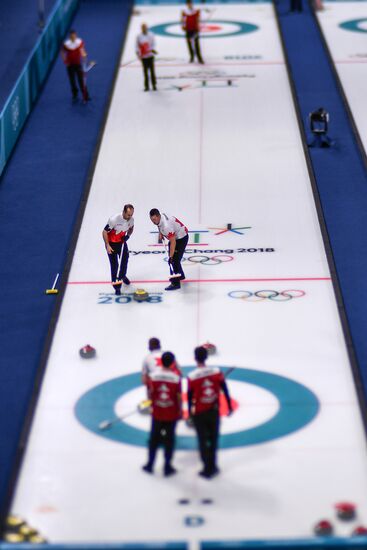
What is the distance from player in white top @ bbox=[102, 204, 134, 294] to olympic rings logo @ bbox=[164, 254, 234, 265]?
1371 mm

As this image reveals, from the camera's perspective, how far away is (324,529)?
1120 cm

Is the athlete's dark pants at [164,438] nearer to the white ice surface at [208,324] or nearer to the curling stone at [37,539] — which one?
the white ice surface at [208,324]

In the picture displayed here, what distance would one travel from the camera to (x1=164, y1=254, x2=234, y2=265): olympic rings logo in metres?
18.5

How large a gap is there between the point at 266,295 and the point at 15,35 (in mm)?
15771

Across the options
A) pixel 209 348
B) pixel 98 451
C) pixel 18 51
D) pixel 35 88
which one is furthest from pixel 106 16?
pixel 98 451

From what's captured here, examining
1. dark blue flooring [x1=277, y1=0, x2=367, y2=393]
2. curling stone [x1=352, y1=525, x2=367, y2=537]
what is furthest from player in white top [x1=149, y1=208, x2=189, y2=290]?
curling stone [x1=352, y1=525, x2=367, y2=537]

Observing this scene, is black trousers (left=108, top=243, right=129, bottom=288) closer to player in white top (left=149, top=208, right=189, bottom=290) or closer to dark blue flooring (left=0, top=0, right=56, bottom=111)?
player in white top (left=149, top=208, right=189, bottom=290)

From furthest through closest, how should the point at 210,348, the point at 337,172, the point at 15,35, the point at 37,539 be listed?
the point at 15,35 < the point at 337,172 < the point at 210,348 < the point at 37,539

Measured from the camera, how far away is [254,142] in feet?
77.3

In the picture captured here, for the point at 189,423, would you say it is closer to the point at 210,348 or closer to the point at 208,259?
the point at 210,348

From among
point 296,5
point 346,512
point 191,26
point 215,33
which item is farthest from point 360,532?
point 296,5

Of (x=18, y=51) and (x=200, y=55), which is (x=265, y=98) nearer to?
(x=200, y=55)

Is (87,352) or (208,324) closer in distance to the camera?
(87,352)

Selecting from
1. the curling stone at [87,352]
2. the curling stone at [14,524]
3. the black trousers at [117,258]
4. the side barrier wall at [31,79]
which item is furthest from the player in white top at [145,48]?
the curling stone at [14,524]
